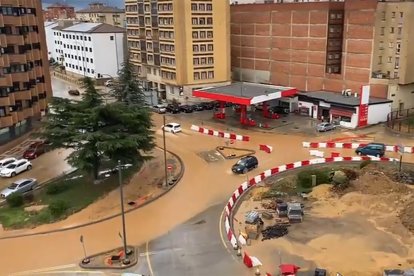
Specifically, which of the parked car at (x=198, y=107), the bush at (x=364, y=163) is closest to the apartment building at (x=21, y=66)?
the parked car at (x=198, y=107)

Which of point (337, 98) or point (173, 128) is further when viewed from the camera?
point (337, 98)

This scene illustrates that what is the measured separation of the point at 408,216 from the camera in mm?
33750

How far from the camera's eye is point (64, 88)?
10131 cm

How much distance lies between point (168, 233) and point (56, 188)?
14462 mm

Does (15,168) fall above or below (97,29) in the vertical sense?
below

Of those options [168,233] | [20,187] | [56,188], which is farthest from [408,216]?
[20,187]

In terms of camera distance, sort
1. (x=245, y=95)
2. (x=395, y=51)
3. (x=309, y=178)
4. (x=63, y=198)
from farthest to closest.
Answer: (x=245, y=95) → (x=395, y=51) → (x=309, y=178) → (x=63, y=198)

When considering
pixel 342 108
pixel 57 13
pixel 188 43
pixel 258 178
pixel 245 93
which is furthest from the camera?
pixel 57 13

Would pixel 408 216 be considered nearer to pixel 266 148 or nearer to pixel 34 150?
pixel 266 148

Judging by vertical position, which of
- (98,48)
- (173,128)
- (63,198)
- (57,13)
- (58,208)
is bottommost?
(63,198)

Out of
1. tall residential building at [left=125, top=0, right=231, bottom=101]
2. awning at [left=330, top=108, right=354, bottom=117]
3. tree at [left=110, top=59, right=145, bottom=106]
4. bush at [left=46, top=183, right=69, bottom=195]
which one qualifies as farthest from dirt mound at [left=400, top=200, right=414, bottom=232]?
tall residential building at [left=125, top=0, right=231, bottom=101]

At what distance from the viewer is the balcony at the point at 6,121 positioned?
55438mm

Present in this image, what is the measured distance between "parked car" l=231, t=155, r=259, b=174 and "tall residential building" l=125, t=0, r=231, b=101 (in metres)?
32.3

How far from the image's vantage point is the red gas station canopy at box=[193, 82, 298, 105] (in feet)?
196
